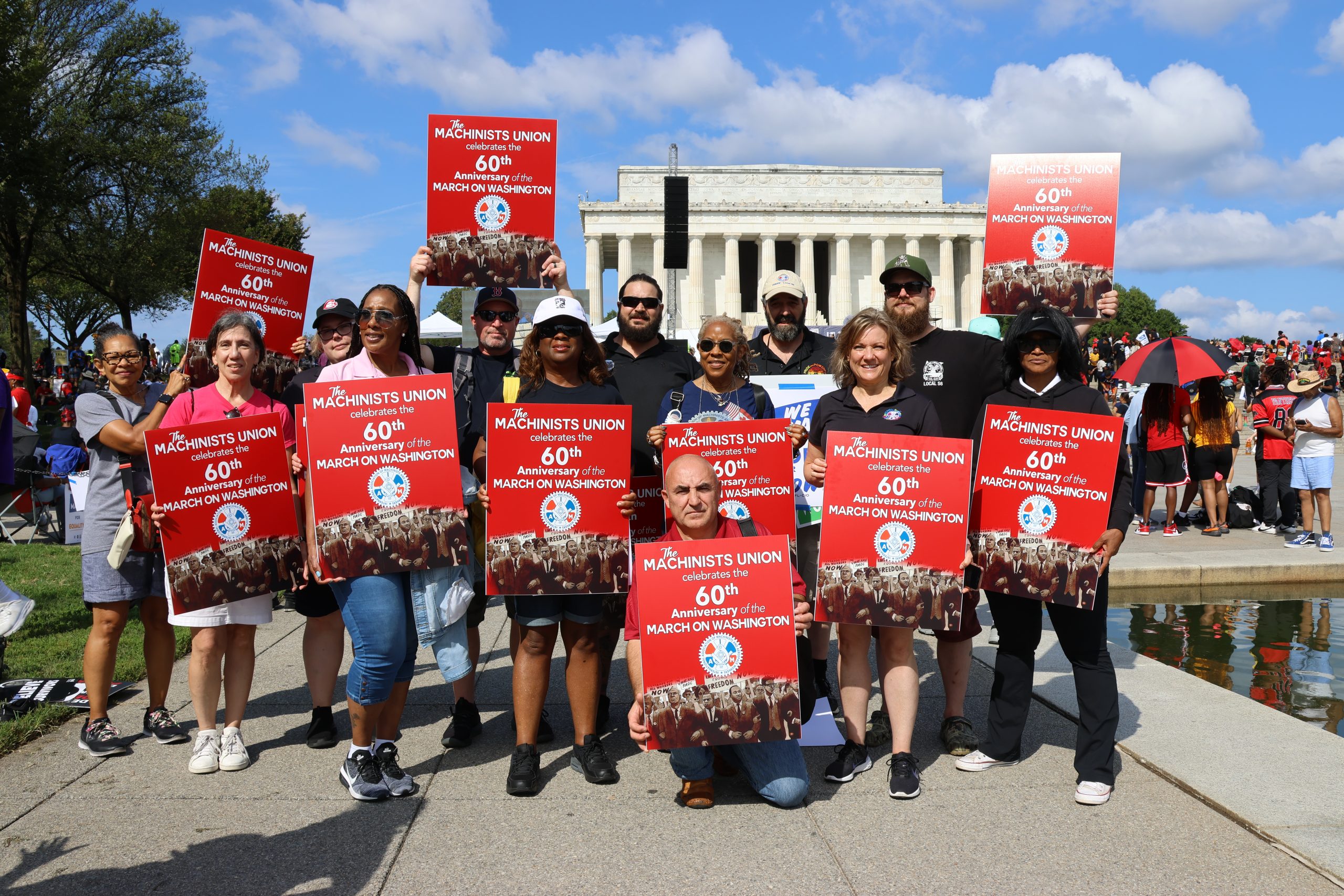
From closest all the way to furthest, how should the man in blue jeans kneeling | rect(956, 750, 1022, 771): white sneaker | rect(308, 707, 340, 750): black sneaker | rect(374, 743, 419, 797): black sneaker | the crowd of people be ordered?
the man in blue jeans kneeling < the crowd of people < rect(374, 743, 419, 797): black sneaker < rect(956, 750, 1022, 771): white sneaker < rect(308, 707, 340, 750): black sneaker

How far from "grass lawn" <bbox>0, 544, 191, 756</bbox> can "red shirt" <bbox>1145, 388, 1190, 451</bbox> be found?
39.1 ft

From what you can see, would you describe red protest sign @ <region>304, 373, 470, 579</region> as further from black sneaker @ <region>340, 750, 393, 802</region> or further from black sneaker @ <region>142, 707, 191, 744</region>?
black sneaker @ <region>142, 707, 191, 744</region>

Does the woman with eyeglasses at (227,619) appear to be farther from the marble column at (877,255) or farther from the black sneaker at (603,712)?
the marble column at (877,255)

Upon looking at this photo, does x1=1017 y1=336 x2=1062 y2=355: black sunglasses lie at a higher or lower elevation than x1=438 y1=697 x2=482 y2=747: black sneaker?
higher

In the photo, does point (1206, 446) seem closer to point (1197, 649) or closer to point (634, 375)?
point (1197, 649)

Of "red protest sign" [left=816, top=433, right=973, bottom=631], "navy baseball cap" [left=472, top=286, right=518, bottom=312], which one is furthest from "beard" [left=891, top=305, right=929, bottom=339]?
"navy baseball cap" [left=472, top=286, right=518, bottom=312]

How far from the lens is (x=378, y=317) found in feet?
15.6

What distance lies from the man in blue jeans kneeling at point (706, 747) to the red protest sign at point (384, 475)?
39.6 inches

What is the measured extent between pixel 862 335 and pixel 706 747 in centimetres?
210

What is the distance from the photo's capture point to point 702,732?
4.13 metres

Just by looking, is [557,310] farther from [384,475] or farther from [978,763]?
[978,763]

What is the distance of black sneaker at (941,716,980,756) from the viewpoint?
5164 mm

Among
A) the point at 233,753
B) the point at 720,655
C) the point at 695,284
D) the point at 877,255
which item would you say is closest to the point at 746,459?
the point at 720,655

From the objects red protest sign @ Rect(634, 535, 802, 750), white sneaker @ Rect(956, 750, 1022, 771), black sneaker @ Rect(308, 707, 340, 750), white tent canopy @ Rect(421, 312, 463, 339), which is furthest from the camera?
white tent canopy @ Rect(421, 312, 463, 339)
